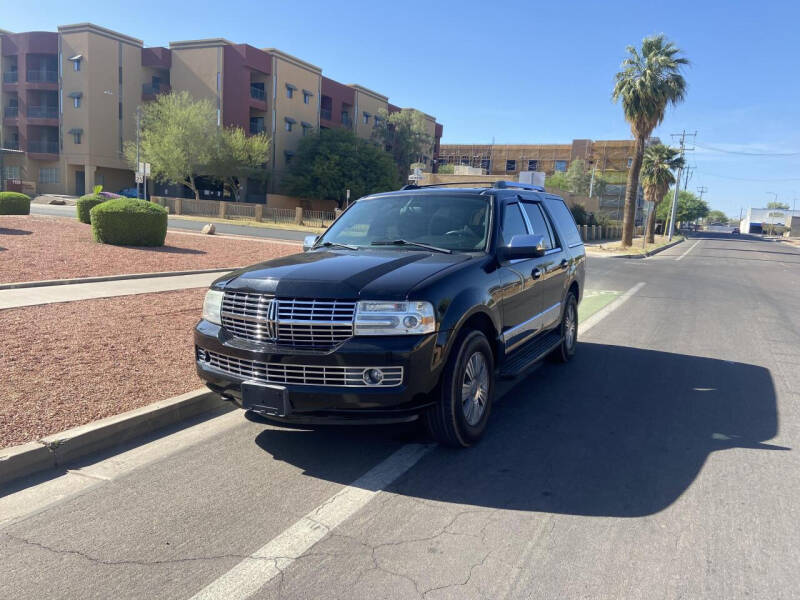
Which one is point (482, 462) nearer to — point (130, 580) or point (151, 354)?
point (130, 580)

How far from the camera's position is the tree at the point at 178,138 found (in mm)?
48656

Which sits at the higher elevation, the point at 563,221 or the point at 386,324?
the point at 563,221

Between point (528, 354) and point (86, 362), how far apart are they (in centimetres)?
420

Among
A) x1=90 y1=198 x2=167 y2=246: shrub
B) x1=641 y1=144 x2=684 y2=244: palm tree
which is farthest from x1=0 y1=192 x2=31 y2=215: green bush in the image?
x1=641 y1=144 x2=684 y2=244: palm tree

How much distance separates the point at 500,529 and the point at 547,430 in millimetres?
1690

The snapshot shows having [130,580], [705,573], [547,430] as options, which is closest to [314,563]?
[130,580]

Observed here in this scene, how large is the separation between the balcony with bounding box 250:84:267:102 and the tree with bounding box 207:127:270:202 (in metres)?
4.18

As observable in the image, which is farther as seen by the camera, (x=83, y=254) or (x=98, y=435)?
(x=83, y=254)

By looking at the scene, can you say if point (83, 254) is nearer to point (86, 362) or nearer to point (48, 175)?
point (86, 362)

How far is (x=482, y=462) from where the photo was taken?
4.24 m

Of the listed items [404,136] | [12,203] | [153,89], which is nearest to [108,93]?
Result: [153,89]

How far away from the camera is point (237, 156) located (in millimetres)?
50656

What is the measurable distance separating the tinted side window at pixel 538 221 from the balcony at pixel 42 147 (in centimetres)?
6238

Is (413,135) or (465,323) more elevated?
(413,135)
